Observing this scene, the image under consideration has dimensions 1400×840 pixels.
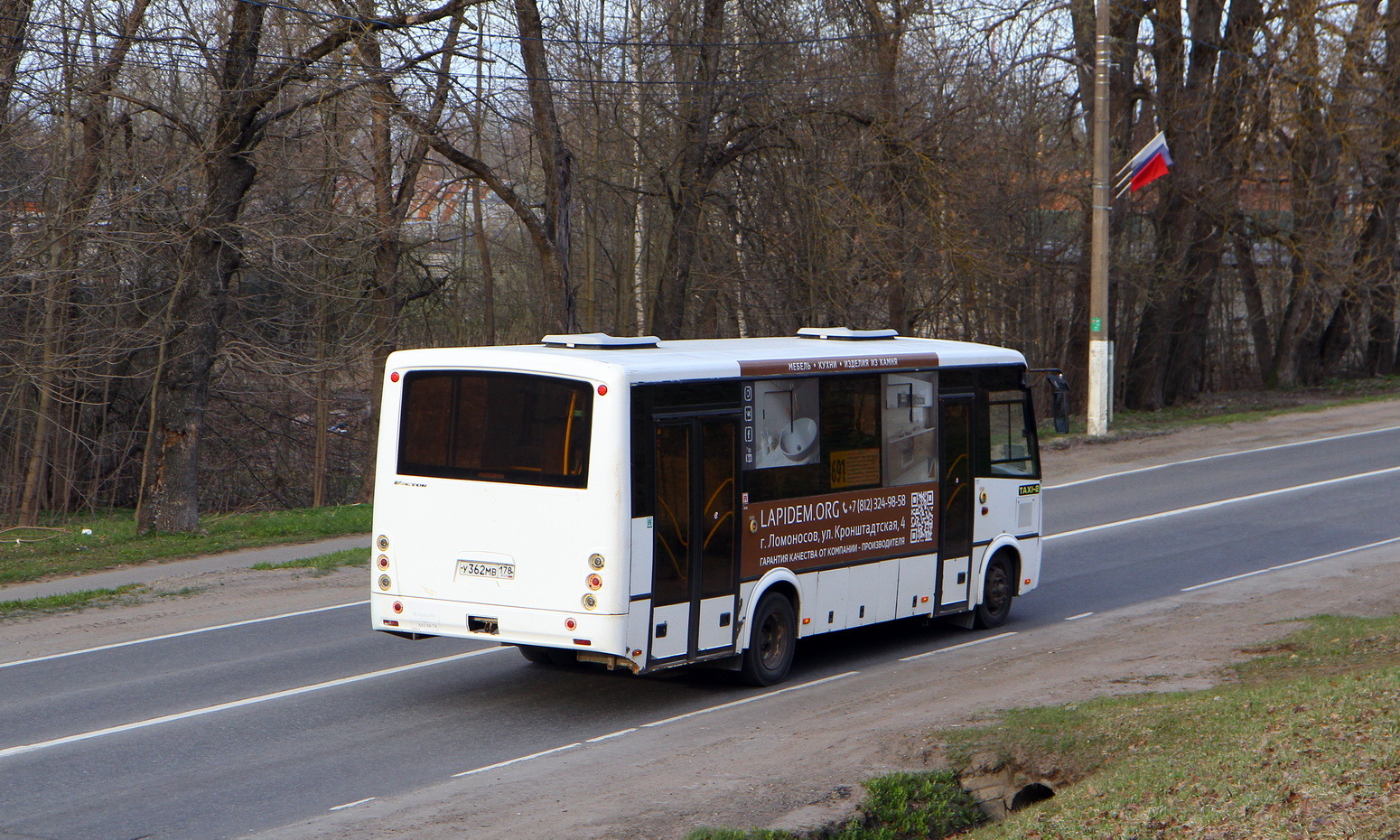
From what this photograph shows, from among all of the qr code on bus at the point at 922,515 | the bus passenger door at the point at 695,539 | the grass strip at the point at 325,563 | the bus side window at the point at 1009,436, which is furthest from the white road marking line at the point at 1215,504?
the grass strip at the point at 325,563

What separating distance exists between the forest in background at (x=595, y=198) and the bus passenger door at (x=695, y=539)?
9.41 metres

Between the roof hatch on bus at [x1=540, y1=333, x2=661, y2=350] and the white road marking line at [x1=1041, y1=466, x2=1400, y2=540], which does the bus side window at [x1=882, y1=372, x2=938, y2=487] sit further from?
the white road marking line at [x1=1041, y1=466, x2=1400, y2=540]

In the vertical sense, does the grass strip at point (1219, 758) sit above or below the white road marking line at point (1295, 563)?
below

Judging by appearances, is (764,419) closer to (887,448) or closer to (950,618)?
(887,448)

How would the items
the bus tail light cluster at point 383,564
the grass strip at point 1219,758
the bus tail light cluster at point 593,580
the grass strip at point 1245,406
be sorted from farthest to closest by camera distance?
the grass strip at point 1245,406 → the bus tail light cluster at point 383,564 → the bus tail light cluster at point 593,580 → the grass strip at point 1219,758

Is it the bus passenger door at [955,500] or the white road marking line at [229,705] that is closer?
the white road marking line at [229,705]

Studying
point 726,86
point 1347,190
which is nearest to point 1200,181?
point 1347,190

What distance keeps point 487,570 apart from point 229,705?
2.28 m

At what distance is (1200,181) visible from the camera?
3078cm

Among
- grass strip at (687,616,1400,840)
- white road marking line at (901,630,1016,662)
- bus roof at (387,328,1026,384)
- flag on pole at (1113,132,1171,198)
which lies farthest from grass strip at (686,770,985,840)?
flag on pole at (1113,132,1171,198)

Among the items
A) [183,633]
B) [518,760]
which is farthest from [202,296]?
[518,760]

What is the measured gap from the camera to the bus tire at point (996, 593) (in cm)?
1265

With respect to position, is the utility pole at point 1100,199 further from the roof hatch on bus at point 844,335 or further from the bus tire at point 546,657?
the bus tire at point 546,657

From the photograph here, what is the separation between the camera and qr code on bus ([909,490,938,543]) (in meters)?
11.6
